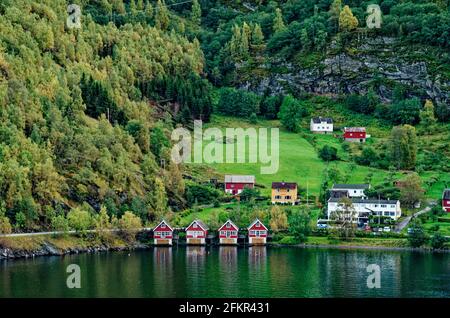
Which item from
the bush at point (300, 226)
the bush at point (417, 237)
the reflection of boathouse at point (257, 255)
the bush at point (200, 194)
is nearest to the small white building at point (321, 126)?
the bush at point (200, 194)

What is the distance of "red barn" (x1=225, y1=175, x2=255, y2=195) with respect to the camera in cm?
12862

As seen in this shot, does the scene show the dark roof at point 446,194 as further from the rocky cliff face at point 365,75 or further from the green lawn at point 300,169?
the rocky cliff face at point 365,75

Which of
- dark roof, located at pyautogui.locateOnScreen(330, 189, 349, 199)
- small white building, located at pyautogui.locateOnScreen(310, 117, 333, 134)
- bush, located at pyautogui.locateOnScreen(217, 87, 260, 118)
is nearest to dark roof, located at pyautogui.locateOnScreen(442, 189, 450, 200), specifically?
dark roof, located at pyautogui.locateOnScreen(330, 189, 349, 199)

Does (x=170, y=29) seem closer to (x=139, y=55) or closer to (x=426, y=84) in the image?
(x=139, y=55)

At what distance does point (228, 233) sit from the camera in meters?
116

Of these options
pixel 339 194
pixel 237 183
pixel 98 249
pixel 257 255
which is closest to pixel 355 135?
pixel 237 183

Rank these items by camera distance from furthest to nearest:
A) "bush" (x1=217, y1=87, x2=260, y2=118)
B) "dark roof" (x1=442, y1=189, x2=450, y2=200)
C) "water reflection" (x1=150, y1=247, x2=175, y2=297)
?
"bush" (x1=217, y1=87, x2=260, y2=118) < "dark roof" (x1=442, y1=189, x2=450, y2=200) < "water reflection" (x1=150, y1=247, x2=175, y2=297)

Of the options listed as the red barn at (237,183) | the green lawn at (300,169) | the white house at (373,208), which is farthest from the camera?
the green lawn at (300,169)

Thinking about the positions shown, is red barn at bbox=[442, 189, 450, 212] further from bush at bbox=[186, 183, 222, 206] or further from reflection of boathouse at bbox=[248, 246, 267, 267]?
bush at bbox=[186, 183, 222, 206]

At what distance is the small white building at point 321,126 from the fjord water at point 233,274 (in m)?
48.4

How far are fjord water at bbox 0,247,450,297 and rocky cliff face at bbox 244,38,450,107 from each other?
67959 mm

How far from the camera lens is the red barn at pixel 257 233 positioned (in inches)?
4520

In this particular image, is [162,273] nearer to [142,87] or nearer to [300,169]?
[300,169]
